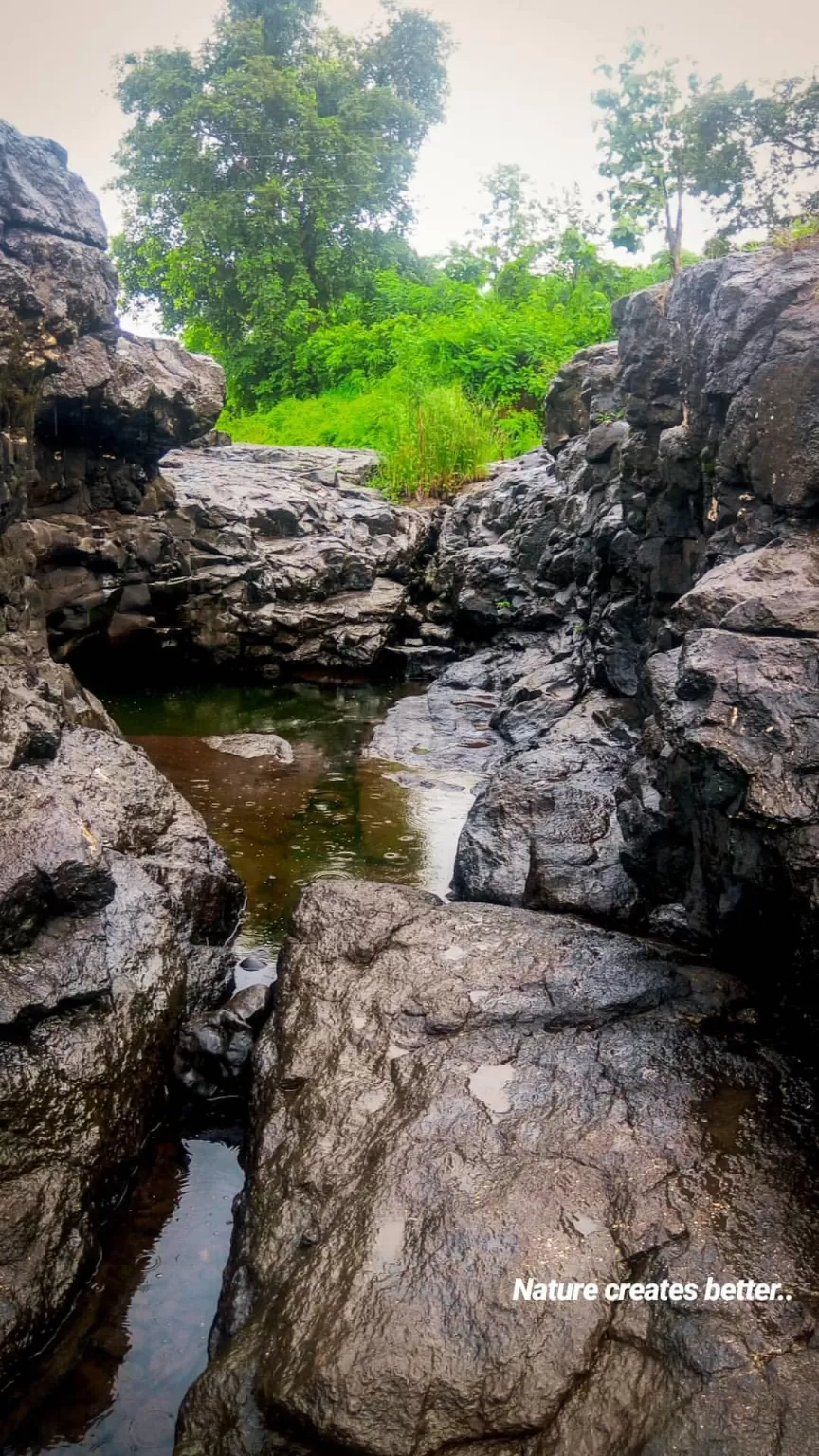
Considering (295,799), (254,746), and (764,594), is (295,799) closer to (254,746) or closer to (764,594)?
(254,746)

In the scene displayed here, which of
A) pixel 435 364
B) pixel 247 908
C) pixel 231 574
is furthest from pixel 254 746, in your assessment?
pixel 435 364

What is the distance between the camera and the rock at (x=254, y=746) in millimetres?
8359

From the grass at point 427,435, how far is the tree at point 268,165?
5.37m

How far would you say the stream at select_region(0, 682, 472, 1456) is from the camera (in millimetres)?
2568

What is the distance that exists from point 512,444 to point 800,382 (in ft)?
40.1

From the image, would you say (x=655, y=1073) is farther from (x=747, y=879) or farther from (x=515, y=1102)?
(x=747, y=879)

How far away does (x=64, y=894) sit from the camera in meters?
3.79

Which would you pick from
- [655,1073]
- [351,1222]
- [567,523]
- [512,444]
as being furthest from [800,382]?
[512,444]

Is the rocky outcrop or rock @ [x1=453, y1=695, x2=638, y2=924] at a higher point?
the rocky outcrop

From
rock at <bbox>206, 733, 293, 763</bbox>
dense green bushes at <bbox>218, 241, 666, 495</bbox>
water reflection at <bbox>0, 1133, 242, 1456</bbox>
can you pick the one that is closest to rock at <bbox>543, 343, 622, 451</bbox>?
dense green bushes at <bbox>218, 241, 666, 495</bbox>

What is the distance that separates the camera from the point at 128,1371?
2664mm

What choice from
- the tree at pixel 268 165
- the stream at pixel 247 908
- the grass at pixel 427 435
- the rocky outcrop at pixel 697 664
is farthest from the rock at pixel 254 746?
the tree at pixel 268 165

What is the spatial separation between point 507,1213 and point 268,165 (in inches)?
928

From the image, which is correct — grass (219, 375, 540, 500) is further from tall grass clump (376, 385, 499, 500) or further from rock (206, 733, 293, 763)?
rock (206, 733, 293, 763)
